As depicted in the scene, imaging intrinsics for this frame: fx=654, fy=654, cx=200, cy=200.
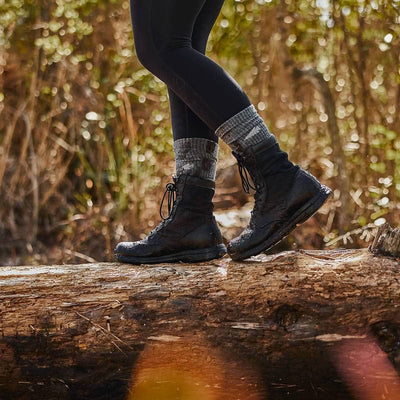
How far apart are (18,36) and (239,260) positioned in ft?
10.5

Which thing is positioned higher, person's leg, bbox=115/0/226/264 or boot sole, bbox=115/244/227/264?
person's leg, bbox=115/0/226/264

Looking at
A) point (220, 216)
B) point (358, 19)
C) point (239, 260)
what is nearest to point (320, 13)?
point (358, 19)

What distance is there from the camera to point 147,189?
4.21 m

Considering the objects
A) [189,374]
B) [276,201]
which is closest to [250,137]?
[276,201]

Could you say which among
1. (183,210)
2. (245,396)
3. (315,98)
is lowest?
(245,396)

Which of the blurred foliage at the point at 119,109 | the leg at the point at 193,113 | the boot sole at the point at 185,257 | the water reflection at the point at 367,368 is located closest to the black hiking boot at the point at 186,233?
the boot sole at the point at 185,257

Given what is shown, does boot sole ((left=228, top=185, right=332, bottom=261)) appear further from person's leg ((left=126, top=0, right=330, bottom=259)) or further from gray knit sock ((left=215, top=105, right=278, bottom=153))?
gray knit sock ((left=215, top=105, right=278, bottom=153))

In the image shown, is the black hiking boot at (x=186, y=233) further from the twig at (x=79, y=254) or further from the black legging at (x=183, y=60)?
the twig at (x=79, y=254)

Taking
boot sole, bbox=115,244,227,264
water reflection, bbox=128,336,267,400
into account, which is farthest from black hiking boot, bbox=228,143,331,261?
water reflection, bbox=128,336,267,400

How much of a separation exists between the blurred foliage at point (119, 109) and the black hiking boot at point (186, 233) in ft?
6.46

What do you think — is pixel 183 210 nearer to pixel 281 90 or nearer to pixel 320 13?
pixel 320 13

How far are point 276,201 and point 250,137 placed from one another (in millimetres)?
196

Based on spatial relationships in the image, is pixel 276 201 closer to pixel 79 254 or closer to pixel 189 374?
pixel 189 374

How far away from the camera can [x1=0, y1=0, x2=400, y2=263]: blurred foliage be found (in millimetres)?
4055
